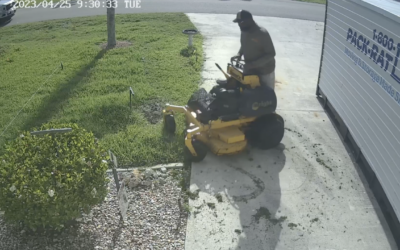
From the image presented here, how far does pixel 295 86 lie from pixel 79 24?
912cm

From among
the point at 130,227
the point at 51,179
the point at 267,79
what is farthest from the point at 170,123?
the point at 51,179

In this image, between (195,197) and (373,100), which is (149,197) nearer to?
(195,197)

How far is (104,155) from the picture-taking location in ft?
15.7

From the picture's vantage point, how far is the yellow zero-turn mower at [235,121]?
5.85m

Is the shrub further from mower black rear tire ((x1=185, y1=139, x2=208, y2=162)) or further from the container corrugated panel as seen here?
the container corrugated panel

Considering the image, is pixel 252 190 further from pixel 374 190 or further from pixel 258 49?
pixel 258 49

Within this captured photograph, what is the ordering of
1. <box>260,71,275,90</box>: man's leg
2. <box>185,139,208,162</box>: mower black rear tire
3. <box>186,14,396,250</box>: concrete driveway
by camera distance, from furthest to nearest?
<box>260,71,275,90</box>: man's leg
<box>185,139,208,162</box>: mower black rear tire
<box>186,14,396,250</box>: concrete driveway

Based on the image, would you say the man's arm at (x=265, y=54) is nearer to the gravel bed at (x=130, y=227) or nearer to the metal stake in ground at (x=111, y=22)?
the gravel bed at (x=130, y=227)

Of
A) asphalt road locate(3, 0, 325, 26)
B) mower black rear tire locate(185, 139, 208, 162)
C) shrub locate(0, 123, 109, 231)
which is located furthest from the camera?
asphalt road locate(3, 0, 325, 26)

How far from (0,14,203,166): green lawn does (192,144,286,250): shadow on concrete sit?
87 cm

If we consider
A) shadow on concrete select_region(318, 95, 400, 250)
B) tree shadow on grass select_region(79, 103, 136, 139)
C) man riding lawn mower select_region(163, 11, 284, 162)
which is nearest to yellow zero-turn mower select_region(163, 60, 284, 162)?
man riding lawn mower select_region(163, 11, 284, 162)

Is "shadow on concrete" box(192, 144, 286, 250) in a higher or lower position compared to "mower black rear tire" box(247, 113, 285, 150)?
lower

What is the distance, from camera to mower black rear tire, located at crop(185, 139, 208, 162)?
18.8 ft

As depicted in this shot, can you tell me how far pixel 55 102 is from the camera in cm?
782
